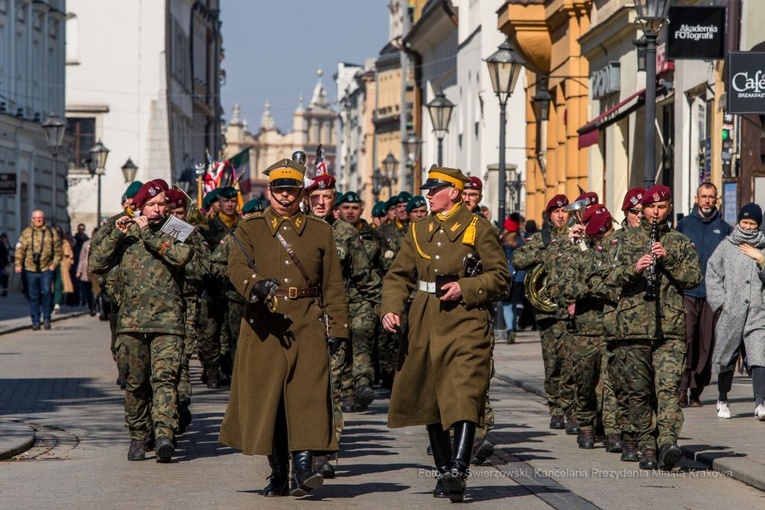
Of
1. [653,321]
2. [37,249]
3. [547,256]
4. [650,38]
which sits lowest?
[653,321]

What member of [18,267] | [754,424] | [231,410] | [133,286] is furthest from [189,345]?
[18,267]

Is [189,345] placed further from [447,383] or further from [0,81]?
[0,81]

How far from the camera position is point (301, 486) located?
9812mm

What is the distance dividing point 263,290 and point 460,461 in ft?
4.67

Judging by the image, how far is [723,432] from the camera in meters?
13.8

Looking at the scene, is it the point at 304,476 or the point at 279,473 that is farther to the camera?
the point at 279,473

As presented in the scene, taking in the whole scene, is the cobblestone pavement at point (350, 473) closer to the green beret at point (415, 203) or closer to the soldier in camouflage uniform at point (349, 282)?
the soldier in camouflage uniform at point (349, 282)

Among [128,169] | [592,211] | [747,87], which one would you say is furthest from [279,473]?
[128,169]

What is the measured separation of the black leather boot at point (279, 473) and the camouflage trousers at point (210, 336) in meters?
8.15

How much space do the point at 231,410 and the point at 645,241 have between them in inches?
124

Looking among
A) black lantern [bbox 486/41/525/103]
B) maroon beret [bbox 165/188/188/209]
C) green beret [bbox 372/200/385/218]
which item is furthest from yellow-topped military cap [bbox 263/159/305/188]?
black lantern [bbox 486/41/525/103]

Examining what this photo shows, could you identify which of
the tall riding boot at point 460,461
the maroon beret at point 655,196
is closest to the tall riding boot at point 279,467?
the tall riding boot at point 460,461

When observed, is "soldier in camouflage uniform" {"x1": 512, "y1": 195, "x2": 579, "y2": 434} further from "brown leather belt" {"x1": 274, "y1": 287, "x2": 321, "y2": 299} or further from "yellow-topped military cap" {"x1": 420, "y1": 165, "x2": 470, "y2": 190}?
"brown leather belt" {"x1": 274, "y1": 287, "x2": 321, "y2": 299}

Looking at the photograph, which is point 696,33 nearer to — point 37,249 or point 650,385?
point 650,385
